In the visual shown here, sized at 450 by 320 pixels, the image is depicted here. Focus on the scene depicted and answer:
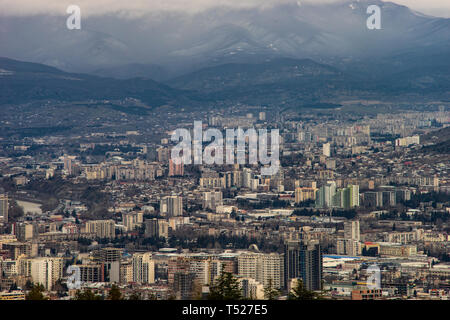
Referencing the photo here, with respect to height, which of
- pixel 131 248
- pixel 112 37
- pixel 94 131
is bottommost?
pixel 131 248

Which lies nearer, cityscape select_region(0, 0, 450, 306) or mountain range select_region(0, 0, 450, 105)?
cityscape select_region(0, 0, 450, 306)

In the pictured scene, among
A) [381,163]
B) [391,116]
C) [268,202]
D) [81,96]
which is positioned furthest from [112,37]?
[268,202]

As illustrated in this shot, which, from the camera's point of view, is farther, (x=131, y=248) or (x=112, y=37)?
(x=112, y=37)

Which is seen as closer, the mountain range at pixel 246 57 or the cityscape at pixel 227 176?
the cityscape at pixel 227 176

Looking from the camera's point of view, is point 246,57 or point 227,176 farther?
point 246,57
